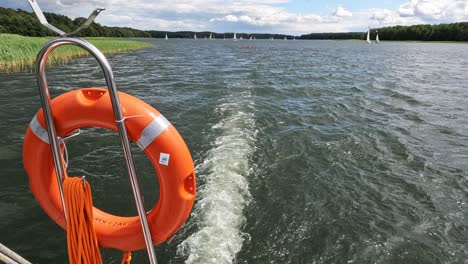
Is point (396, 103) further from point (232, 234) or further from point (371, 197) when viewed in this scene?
point (232, 234)

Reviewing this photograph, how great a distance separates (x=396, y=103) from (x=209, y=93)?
275 inches

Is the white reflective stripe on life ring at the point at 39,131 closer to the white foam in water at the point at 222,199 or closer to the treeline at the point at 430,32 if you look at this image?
the white foam in water at the point at 222,199

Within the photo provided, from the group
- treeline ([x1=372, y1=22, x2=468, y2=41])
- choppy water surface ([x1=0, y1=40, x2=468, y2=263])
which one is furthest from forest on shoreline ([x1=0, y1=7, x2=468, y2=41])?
choppy water surface ([x1=0, y1=40, x2=468, y2=263])

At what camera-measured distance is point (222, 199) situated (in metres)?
5.39

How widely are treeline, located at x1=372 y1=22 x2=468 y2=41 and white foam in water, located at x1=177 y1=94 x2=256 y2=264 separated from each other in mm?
106626

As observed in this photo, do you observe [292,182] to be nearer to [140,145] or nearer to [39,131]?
[140,145]

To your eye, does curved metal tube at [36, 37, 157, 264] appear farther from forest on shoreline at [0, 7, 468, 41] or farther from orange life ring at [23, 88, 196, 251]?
forest on shoreline at [0, 7, 468, 41]

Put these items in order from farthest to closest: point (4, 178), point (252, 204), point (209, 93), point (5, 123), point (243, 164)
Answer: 1. point (209, 93)
2. point (5, 123)
3. point (243, 164)
4. point (4, 178)
5. point (252, 204)

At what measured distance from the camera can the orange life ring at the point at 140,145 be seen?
2721 millimetres

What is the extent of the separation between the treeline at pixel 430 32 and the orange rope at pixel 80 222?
365ft

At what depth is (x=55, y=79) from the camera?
1630 cm

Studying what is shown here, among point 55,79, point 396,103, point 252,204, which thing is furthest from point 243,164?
point 55,79

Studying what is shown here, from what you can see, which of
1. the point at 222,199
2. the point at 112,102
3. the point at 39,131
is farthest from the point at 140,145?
the point at 222,199

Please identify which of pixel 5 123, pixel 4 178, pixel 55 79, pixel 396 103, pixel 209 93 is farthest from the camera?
pixel 55 79
